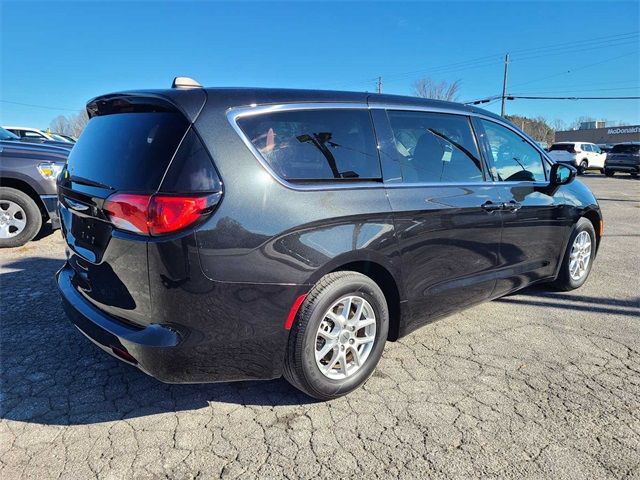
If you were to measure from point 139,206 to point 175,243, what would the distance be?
0.26m

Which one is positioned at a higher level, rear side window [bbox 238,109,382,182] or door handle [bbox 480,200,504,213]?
rear side window [bbox 238,109,382,182]

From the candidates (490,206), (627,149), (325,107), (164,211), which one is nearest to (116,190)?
(164,211)

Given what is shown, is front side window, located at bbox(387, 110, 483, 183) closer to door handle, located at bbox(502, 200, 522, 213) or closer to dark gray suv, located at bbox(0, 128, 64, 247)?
door handle, located at bbox(502, 200, 522, 213)

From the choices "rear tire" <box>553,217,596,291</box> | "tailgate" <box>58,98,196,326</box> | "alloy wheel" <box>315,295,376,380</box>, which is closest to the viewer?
"tailgate" <box>58,98,196,326</box>

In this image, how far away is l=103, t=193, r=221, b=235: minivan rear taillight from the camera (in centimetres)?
209

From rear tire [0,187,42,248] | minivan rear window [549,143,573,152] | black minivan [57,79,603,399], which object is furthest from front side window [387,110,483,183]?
minivan rear window [549,143,573,152]

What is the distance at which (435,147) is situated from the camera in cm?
330

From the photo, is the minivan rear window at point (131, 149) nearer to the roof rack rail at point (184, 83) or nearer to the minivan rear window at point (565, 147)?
the roof rack rail at point (184, 83)

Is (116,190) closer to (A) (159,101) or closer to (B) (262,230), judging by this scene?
(A) (159,101)

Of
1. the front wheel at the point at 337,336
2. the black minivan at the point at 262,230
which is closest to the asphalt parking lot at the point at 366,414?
the front wheel at the point at 337,336

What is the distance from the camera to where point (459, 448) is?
2.28 m

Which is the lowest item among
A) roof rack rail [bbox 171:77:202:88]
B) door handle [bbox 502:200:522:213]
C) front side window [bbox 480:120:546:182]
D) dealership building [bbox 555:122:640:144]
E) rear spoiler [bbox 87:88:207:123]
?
door handle [bbox 502:200:522:213]

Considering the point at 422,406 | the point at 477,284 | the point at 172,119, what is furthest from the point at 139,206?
the point at 477,284

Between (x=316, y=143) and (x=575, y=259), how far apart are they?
340cm
